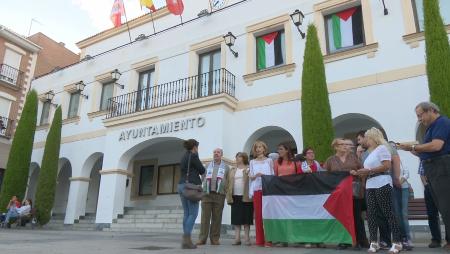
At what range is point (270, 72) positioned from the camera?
41.0 feet

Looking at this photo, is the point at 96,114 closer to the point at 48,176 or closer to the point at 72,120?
the point at 72,120

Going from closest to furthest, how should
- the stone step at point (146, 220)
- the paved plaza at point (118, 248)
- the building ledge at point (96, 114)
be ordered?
the paved plaza at point (118, 248), the stone step at point (146, 220), the building ledge at point (96, 114)

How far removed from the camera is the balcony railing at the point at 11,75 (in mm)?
21720

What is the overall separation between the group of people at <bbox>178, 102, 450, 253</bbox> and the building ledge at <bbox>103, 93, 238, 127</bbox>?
4.94 meters

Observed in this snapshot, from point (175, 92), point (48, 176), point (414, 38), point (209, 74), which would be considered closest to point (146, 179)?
point (48, 176)

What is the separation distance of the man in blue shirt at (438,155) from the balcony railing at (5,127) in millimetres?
21540

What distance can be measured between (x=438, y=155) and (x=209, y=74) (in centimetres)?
1026

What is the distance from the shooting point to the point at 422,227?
8891mm

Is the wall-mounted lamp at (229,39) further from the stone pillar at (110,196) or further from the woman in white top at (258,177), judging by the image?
the woman in white top at (258,177)

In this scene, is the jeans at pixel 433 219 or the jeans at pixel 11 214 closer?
the jeans at pixel 433 219

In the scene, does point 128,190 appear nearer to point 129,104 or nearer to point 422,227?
point 129,104

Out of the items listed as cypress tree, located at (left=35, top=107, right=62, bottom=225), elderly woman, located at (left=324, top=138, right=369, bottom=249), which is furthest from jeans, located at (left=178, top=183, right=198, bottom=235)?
cypress tree, located at (left=35, top=107, right=62, bottom=225)

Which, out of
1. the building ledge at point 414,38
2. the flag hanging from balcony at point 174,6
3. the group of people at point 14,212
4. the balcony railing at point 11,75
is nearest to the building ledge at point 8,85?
the balcony railing at point 11,75

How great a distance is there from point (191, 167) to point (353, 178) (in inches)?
103
